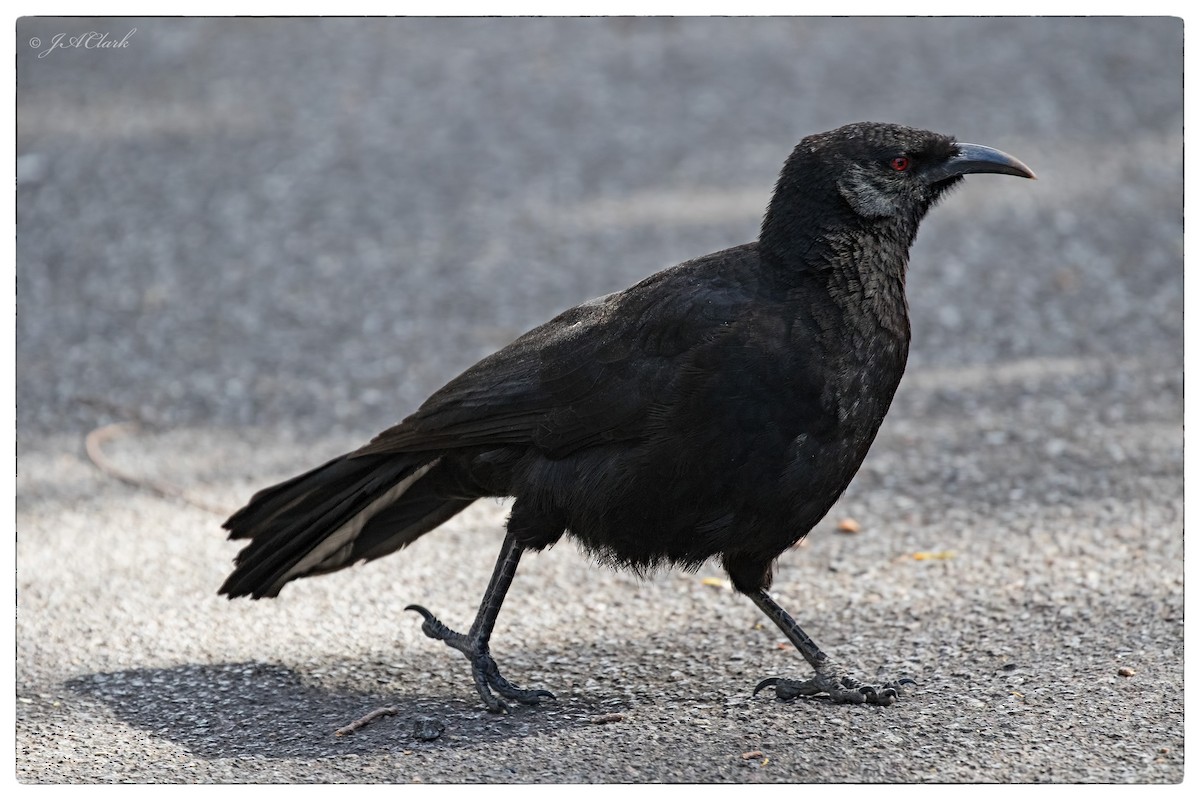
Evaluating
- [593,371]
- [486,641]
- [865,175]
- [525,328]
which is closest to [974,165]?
[865,175]

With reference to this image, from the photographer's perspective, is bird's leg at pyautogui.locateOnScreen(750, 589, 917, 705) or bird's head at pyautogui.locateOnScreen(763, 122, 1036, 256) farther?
bird's leg at pyautogui.locateOnScreen(750, 589, 917, 705)

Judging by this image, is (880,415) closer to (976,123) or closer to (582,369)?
(582,369)

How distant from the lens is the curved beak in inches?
177

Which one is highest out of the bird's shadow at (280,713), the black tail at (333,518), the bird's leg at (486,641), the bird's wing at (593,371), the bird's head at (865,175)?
the bird's head at (865,175)

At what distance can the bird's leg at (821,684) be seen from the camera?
4.50 metres

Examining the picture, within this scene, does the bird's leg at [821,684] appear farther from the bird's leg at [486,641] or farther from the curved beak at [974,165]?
the curved beak at [974,165]

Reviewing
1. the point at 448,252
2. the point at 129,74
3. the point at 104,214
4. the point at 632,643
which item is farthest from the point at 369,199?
the point at 632,643

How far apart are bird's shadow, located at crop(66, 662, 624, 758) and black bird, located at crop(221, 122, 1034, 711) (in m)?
0.17

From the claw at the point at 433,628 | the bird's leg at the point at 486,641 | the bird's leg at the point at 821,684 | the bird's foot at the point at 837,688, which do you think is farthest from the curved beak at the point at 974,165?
the claw at the point at 433,628

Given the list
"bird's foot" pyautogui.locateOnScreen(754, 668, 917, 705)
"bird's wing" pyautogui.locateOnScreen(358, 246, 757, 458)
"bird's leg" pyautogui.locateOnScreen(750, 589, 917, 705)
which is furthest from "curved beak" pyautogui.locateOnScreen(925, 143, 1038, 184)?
"bird's foot" pyautogui.locateOnScreen(754, 668, 917, 705)

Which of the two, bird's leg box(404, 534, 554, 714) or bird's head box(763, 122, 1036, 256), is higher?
bird's head box(763, 122, 1036, 256)

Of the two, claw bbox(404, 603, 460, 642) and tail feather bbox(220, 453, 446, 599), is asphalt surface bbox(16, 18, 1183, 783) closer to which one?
claw bbox(404, 603, 460, 642)

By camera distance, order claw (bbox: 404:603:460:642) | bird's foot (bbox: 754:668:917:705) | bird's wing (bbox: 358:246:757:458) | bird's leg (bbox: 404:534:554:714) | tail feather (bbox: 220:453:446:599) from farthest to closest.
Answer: tail feather (bbox: 220:453:446:599) → claw (bbox: 404:603:460:642) → bird's leg (bbox: 404:534:554:714) → bird's foot (bbox: 754:668:917:705) → bird's wing (bbox: 358:246:757:458)

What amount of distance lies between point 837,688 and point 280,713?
1891 mm
